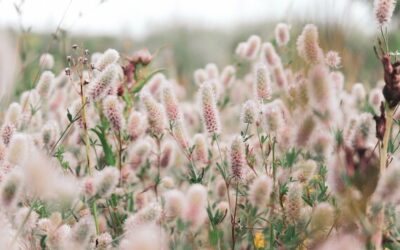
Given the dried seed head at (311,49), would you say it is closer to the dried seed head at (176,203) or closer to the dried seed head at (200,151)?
the dried seed head at (200,151)

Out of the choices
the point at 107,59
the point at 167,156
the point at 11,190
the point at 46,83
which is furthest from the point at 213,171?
the point at 11,190

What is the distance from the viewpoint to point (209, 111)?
186 centimetres

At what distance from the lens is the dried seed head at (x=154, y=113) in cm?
201

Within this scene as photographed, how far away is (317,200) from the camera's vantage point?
1926 mm

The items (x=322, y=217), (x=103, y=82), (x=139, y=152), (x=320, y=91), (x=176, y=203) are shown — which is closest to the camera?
(x=320, y=91)

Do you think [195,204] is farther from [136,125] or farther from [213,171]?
[213,171]

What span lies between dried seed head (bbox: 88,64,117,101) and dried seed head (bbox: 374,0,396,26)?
2.16 feet

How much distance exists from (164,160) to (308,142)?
846 mm

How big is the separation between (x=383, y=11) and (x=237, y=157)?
49 centimetres

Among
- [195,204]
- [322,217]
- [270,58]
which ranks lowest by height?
[322,217]

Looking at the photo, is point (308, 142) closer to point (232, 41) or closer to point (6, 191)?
point (6, 191)

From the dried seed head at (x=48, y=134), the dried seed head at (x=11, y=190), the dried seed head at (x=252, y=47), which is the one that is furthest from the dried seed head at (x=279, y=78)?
the dried seed head at (x=11, y=190)

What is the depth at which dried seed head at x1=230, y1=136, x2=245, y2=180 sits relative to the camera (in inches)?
70.7

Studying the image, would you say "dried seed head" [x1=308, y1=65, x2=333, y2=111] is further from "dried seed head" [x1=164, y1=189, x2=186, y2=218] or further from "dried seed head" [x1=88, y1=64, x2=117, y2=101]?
"dried seed head" [x1=88, y1=64, x2=117, y2=101]
